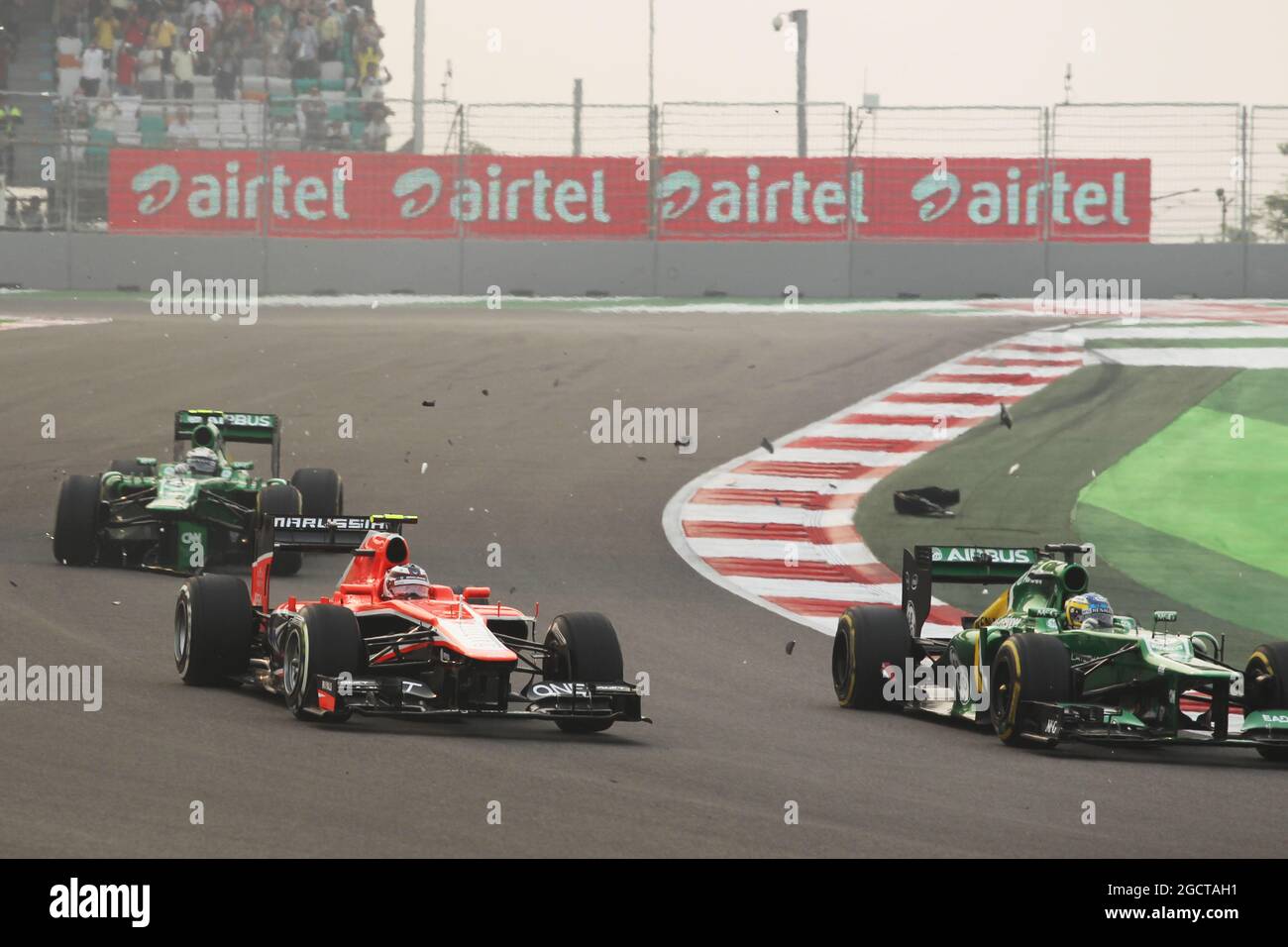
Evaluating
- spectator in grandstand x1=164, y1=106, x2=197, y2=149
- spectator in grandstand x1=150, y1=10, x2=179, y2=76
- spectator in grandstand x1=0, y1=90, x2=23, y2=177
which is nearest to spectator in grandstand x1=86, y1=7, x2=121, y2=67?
spectator in grandstand x1=150, y1=10, x2=179, y2=76

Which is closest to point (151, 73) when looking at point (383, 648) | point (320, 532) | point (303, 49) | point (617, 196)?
point (303, 49)

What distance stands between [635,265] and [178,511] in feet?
59.1

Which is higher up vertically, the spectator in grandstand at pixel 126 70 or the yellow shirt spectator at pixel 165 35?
the yellow shirt spectator at pixel 165 35

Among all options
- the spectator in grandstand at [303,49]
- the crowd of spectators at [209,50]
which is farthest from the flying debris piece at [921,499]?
the spectator in grandstand at [303,49]

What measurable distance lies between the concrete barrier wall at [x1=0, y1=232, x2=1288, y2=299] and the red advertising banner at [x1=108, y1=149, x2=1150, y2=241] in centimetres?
21

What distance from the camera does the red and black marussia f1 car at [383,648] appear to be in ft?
31.6

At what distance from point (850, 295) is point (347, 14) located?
51.8ft

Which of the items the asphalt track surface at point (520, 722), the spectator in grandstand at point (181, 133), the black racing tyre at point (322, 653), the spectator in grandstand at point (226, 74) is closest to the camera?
the asphalt track surface at point (520, 722)

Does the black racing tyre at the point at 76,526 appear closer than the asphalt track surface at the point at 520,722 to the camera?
No

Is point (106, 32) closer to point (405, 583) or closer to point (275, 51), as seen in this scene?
point (275, 51)

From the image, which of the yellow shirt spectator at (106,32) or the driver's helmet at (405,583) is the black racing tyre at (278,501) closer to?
the driver's helmet at (405,583)

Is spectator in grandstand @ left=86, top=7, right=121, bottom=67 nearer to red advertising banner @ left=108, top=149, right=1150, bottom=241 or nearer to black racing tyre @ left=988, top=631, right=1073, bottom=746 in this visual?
red advertising banner @ left=108, top=149, right=1150, bottom=241

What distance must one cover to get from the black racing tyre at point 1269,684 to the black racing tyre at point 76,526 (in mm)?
8507
